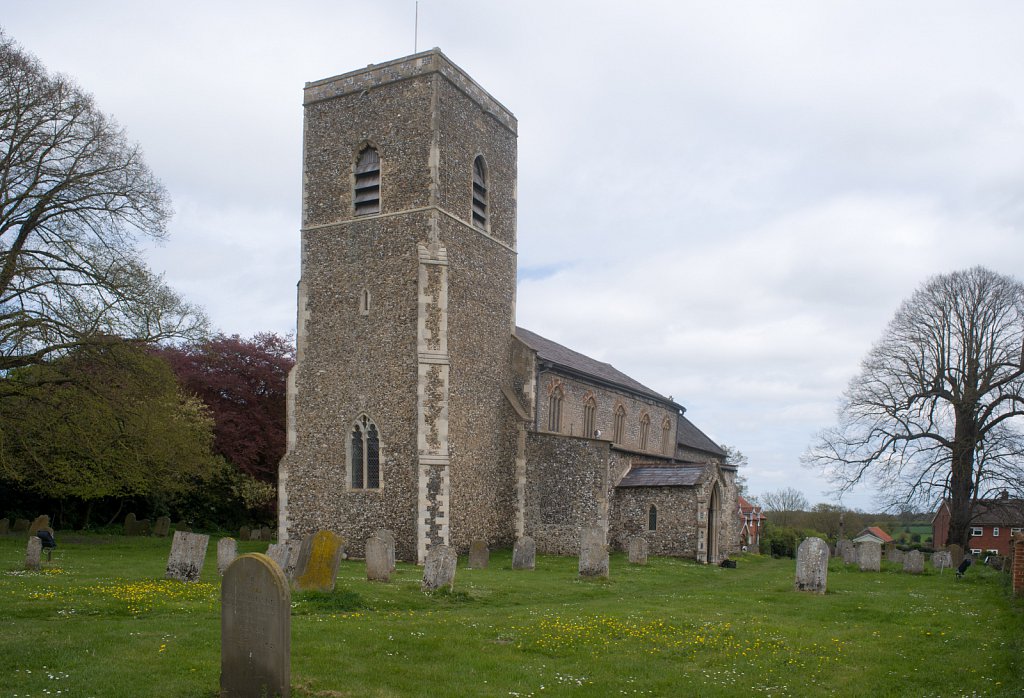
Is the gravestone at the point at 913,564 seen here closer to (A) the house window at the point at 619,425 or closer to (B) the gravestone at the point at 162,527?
(A) the house window at the point at 619,425

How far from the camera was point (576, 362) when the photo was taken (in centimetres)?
3381

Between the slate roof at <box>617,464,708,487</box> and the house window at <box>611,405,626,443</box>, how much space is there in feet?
14.2

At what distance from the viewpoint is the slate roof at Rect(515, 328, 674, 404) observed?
98.6 ft

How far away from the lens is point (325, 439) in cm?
2433

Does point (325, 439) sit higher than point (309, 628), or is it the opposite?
point (325, 439)

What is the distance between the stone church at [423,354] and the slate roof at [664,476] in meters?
0.13

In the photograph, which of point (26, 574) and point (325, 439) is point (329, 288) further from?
point (26, 574)

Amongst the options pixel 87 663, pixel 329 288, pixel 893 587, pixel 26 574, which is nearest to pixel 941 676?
pixel 87 663

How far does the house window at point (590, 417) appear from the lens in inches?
1268

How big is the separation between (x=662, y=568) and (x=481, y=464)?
571 centimetres

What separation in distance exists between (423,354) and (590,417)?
11.0 metres

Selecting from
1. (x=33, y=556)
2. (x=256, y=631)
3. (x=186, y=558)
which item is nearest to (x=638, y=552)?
(x=186, y=558)

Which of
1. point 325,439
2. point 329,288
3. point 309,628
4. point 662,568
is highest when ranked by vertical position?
point 329,288

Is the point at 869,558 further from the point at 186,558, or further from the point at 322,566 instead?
the point at 186,558
